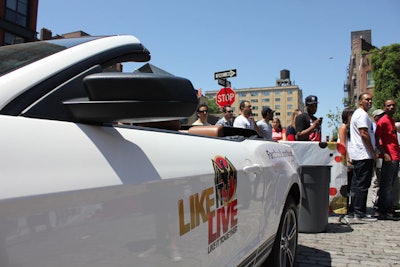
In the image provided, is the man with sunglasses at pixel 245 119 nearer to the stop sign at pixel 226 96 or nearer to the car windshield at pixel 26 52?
the stop sign at pixel 226 96

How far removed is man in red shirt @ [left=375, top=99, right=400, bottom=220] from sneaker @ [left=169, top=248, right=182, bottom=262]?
5695 millimetres

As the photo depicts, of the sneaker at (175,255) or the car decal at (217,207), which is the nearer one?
the sneaker at (175,255)

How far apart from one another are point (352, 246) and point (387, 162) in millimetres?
2365

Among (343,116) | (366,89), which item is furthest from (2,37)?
(366,89)

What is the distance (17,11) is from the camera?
26.0m

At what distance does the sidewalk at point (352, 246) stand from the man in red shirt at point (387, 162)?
44 cm

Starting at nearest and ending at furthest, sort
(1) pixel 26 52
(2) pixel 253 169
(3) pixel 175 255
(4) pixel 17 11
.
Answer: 1. (3) pixel 175 255
2. (1) pixel 26 52
3. (2) pixel 253 169
4. (4) pixel 17 11

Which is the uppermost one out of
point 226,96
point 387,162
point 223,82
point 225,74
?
point 225,74

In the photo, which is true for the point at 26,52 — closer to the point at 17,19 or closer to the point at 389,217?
the point at 389,217

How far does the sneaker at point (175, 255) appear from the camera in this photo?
1.36 metres

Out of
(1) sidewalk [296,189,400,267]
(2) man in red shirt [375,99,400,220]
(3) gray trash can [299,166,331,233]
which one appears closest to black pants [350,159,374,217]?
(1) sidewalk [296,189,400,267]

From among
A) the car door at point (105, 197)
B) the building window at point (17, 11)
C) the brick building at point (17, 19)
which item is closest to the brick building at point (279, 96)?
the brick building at point (17, 19)

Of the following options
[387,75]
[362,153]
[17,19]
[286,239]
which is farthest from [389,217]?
[387,75]

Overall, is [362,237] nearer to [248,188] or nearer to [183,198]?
[248,188]
